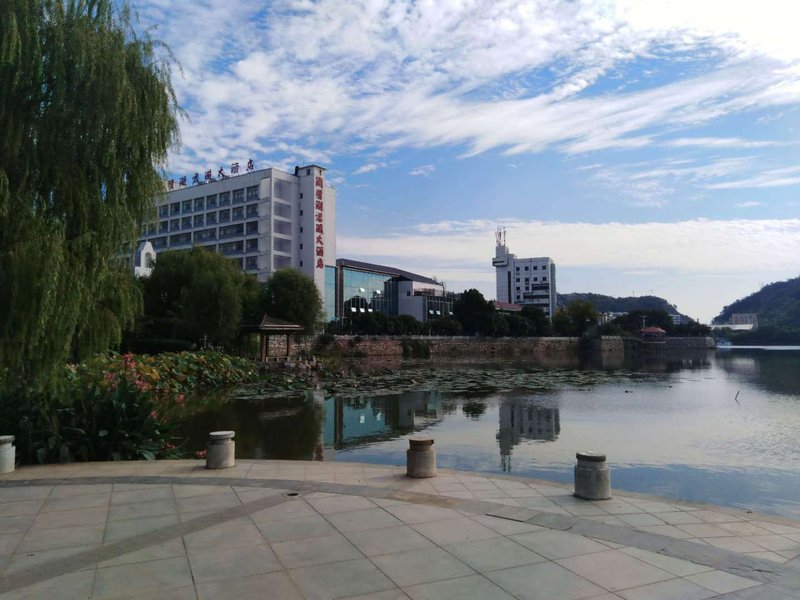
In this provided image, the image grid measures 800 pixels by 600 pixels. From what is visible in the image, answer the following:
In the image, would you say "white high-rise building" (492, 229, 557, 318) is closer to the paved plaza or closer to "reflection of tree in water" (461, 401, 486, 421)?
"reflection of tree in water" (461, 401, 486, 421)

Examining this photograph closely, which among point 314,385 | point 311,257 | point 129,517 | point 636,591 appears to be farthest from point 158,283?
point 636,591

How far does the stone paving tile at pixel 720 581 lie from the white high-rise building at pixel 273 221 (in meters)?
67.6

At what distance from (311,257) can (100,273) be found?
63821mm

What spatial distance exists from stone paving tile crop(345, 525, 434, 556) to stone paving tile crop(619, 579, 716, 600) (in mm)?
1889

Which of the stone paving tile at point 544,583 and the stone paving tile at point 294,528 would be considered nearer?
the stone paving tile at point 544,583

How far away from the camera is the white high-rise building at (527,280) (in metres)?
137

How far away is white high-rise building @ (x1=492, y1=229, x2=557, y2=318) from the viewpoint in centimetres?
13700

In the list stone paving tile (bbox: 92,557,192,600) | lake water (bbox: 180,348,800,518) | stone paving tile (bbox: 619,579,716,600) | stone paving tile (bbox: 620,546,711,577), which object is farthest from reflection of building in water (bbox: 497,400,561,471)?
stone paving tile (bbox: 92,557,192,600)

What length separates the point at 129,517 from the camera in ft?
21.2

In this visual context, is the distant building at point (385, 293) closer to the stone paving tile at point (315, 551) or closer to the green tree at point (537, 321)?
the green tree at point (537, 321)

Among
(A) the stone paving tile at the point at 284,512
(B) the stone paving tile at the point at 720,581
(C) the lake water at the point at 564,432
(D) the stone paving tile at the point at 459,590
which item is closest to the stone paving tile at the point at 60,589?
(A) the stone paving tile at the point at 284,512

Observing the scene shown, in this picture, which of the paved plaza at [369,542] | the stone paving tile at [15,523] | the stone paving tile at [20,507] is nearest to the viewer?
the paved plaza at [369,542]

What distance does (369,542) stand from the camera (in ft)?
18.5

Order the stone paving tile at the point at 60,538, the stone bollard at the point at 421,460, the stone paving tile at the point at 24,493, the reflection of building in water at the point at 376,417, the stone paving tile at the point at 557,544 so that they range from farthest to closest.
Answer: the reflection of building in water at the point at 376,417
the stone bollard at the point at 421,460
the stone paving tile at the point at 24,493
the stone paving tile at the point at 60,538
the stone paving tile at the point at 557,544
